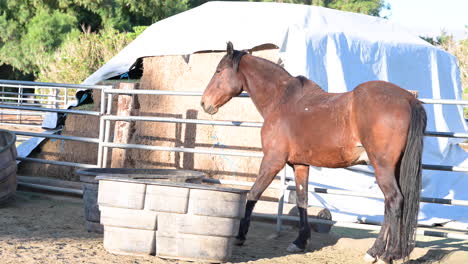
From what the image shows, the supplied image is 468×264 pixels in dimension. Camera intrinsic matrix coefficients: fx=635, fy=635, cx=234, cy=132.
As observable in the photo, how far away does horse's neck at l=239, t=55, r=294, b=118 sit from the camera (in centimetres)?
564

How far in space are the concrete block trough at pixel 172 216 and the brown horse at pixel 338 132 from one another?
0.72 m

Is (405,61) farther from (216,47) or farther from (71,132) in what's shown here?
(71,132)

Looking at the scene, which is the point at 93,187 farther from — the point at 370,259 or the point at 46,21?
the point at 46,21

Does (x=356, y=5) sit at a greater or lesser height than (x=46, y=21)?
greater

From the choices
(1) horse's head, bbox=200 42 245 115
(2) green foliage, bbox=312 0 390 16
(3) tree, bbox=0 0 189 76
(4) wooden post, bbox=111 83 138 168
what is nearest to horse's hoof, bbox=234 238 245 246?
(1) horse's head, bbox=200 42 245 115

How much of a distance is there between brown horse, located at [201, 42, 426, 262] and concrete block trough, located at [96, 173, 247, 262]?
0.72 metres

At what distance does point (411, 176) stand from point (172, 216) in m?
1.79

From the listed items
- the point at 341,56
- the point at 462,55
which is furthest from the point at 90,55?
the point at 462,55

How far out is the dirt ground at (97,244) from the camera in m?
4.80

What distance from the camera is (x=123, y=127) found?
304 inches

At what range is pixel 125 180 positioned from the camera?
4.77m

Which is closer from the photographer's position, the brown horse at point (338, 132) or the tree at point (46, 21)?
the brown horse at point (338, 132)

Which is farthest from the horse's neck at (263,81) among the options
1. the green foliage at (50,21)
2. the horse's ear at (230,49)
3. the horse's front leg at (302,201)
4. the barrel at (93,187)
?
the green foliage at (50,21)

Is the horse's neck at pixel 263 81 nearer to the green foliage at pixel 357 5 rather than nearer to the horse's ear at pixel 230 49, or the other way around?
the horse's ear at pixel 230 49
